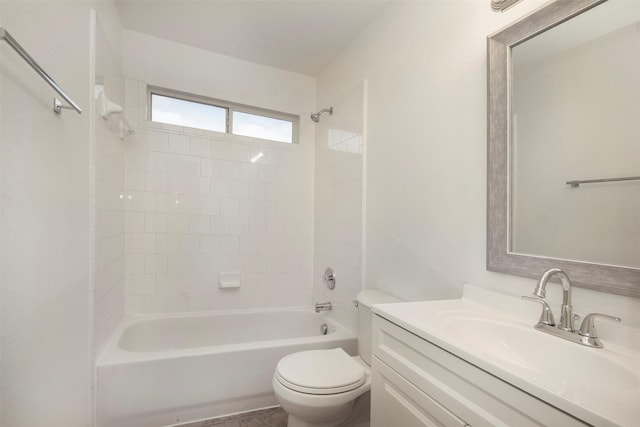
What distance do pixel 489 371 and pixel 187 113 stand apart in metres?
2.66

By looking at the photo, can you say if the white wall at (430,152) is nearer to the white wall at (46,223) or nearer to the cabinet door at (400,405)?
the cabinet door at (400,405)

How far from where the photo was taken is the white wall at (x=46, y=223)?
2.71ft

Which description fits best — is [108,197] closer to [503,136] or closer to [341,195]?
[341,195]

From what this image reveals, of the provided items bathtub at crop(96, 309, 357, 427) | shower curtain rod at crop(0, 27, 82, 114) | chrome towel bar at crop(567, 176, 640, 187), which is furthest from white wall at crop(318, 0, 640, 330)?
shower curtain rod at crop(0, 27, 82, 114)

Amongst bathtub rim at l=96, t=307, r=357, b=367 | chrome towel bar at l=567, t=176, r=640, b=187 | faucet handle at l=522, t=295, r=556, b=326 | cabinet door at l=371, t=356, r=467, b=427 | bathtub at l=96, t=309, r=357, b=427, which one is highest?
chrome towel bar at l=567, t=176, r=640, b=187

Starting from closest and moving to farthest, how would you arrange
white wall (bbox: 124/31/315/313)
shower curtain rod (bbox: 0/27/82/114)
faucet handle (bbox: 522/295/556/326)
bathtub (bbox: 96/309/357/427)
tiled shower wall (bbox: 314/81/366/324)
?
1. shower curtain rod (bbox: 0/27/82/114)
2. faucet handle (bbox: 522/295/556/326)
3. bathtub (bbox: 96/309/357/427)
4. tiled shower wall (bbox: 314/81/366/324)
5. white wall (bbox: 124/31/315/313)

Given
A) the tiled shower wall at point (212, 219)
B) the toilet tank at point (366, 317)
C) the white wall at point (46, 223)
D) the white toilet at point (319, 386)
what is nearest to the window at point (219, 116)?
the tiled shower wall at point (212, 219)

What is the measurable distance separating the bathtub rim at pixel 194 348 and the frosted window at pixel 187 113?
1568mm

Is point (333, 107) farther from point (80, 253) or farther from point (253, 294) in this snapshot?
point (80, 253)

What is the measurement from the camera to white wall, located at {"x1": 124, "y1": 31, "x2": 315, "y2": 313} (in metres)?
2.28

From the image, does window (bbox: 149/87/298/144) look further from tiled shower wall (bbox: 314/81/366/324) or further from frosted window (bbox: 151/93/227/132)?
tiled shower wall (bbox: 314/81/366/324)

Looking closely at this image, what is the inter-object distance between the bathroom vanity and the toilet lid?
0.25 metres

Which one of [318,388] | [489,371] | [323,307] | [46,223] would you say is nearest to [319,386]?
[318,388]

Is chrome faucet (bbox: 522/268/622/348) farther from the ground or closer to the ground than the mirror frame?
closer to the ground
